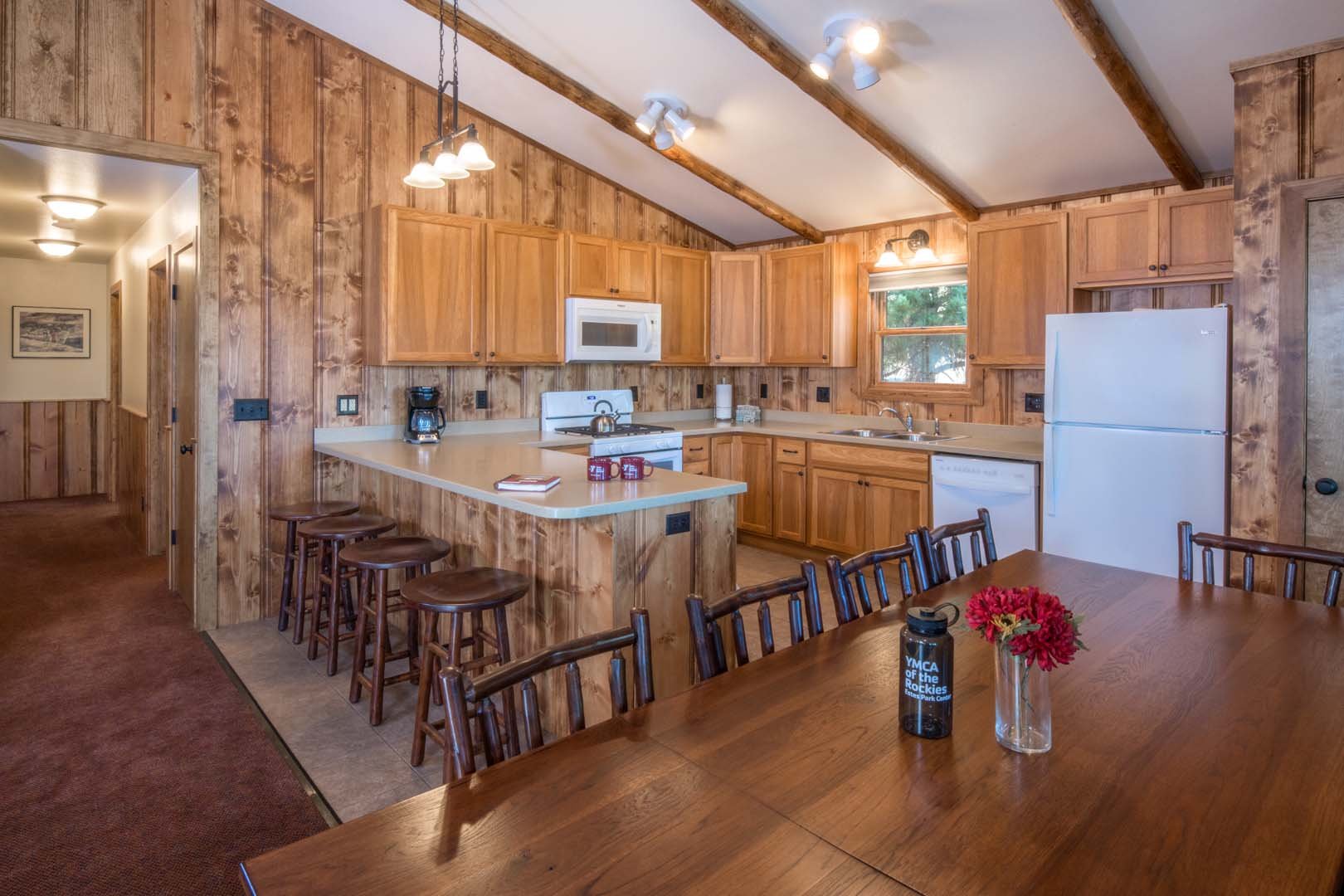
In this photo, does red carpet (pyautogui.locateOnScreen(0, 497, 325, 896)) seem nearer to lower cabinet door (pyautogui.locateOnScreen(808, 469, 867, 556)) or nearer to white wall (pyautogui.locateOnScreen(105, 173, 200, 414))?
white wall (pyautogui.locateOnScreen(105, 173, 200, 414))

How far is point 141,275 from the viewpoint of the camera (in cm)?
544

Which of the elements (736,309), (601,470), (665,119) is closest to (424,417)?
(601,470)

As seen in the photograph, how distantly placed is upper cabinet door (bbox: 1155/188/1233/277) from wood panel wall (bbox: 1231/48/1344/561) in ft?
1.87

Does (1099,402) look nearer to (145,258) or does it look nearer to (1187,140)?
(1187,140)

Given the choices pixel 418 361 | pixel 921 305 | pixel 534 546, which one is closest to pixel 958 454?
pixel 921 305

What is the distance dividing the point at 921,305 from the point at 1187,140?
171cm

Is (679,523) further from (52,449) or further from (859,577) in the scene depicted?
(52,449)

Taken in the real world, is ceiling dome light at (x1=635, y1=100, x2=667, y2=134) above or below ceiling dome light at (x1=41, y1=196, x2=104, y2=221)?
above

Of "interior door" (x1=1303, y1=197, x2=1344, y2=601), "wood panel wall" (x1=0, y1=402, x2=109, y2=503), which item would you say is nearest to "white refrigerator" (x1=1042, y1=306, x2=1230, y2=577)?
"interior door" (x1=1303, y1=197, x2=1344, y2=601)

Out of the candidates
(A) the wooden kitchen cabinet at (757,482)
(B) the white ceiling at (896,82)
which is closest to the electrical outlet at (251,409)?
(B) the white ceiling at (896,82)

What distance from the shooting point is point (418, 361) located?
163 inches

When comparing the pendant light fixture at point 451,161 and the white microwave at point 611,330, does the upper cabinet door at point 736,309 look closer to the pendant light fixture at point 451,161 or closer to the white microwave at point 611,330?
the white microwave at point 611,330

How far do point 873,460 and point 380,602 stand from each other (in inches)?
118

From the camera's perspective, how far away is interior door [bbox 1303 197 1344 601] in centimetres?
282
